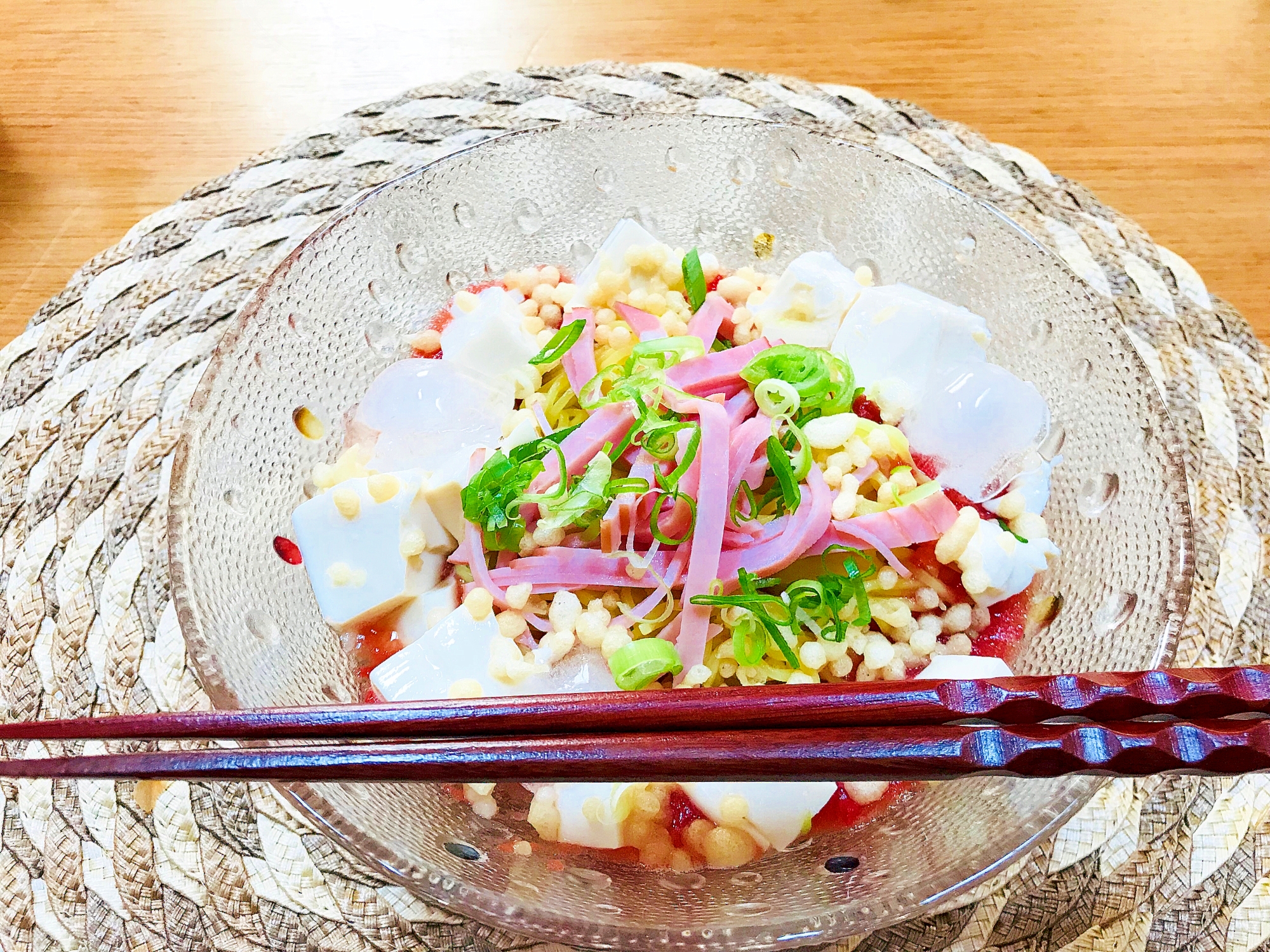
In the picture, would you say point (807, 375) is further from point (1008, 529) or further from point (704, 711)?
point (704, 711)

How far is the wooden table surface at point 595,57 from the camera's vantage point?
7.64 ft

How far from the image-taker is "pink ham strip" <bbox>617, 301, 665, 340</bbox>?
1.61m

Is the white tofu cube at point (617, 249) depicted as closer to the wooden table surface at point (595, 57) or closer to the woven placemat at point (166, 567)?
the woven placemat at point (166, 567)

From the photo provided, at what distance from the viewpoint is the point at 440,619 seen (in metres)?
1.37

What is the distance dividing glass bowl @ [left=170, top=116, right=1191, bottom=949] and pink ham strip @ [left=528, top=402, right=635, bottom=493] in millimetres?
438

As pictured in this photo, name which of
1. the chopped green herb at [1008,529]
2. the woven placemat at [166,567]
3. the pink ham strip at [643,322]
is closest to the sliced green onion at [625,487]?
the pink ham strip at [643,322]

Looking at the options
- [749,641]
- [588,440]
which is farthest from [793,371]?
[749,641]

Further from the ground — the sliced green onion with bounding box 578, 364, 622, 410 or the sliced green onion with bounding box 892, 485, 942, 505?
the sliced green onion with bounding box 578, 364, 622, 410

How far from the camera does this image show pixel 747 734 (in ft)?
3.11

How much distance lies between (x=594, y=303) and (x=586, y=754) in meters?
0.97

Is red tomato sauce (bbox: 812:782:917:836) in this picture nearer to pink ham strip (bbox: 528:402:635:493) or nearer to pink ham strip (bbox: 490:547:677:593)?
pink ham strip (bbox: 490:547:677:593)

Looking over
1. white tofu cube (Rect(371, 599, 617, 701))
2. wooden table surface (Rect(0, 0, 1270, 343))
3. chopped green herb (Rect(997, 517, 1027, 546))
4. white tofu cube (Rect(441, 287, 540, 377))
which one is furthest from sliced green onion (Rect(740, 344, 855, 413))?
wooden table surface (Rect(0, 0, 1270, 343))

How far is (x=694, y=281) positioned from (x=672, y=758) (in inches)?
39.7

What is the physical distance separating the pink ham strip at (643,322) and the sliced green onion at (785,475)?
353 millimetres
